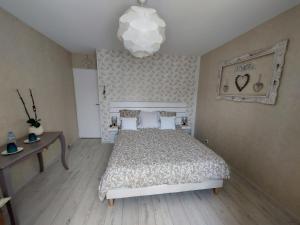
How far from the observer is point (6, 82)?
→ 1.61 meters

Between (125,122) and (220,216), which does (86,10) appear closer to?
(125,122)

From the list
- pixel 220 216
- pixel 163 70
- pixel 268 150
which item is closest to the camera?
pixel 220 216

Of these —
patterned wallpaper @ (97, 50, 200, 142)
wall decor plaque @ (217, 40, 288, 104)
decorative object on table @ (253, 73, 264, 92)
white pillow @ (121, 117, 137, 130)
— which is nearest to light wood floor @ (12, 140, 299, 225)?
white pillow @ (121, 117, 137, 130)

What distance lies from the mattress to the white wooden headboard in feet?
4.83

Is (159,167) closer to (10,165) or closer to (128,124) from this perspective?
(10,165)

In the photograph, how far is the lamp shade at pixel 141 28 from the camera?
4.09 ft

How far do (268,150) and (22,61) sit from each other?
3.63 m

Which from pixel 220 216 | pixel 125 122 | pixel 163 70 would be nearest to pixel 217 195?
pixel 220 216

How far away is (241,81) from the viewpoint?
219cm

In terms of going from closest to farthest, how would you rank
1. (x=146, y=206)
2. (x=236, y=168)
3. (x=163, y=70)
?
1. (x=146, y=206)
2. (x=236, y=168)
3. (x=163, y=70)

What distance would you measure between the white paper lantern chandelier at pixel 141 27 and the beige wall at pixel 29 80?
150 centimetres

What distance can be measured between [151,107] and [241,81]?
6.59ft

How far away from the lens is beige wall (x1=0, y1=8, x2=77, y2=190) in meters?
1.61

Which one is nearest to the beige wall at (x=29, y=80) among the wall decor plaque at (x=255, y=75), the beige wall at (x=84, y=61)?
the beige wall at (x=84, y=61)
